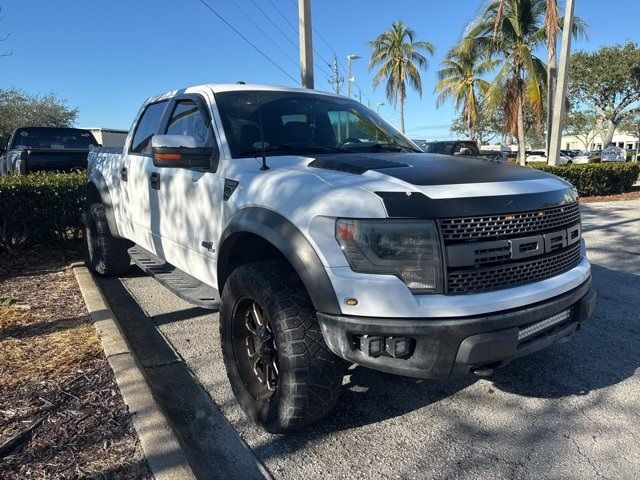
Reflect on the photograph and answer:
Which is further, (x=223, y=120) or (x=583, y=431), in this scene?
(x=223, y=120)

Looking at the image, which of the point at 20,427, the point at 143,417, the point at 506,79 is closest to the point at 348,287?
the point at 143,417

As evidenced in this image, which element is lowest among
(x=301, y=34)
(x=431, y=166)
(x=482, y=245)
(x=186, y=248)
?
(x=186, y=248)

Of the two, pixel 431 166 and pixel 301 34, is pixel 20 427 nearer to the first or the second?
pixel 431 166

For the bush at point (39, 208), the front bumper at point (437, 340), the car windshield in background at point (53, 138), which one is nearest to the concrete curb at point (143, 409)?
the front bumper at point (437, 340)

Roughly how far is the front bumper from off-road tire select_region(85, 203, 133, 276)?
396 cm

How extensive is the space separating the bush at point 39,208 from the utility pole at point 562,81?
484 inches

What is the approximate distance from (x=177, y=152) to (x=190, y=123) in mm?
899

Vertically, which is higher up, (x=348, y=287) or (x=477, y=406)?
(x=348, y=287)

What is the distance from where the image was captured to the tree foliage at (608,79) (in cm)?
4144

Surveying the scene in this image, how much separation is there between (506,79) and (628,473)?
19.6 meters

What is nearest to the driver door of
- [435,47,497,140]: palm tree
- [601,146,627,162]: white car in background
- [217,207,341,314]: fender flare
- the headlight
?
[217,207,341,314]: fender flare

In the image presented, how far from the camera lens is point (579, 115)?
58.7 metres

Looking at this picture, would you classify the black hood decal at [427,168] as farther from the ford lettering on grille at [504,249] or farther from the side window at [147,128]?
the side window at [147,128]

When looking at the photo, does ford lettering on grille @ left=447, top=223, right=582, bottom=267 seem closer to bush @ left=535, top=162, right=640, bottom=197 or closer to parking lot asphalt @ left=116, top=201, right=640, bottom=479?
parking lot asphalt @ left=116, top=201, right=640, bottom=479
